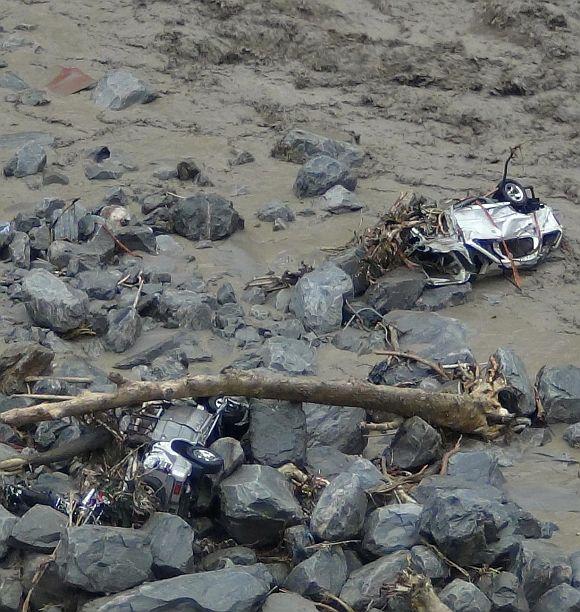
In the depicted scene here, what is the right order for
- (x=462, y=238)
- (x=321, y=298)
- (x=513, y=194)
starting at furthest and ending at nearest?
(x=513, y=194), (x=462, y=238), (x=321, y=298)

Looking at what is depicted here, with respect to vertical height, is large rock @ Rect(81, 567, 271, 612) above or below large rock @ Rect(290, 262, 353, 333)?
above

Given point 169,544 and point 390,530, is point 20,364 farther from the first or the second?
point 390,530

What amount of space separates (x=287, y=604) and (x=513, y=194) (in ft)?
9.74

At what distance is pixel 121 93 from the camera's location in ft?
23.6

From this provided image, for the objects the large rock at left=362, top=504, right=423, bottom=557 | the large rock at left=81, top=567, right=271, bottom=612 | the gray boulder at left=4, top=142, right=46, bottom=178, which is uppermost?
the large rock at left=81, top=567, right=271, bottom=612

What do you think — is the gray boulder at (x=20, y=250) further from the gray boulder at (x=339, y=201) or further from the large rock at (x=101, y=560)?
the large rock at (x=101, y=560)

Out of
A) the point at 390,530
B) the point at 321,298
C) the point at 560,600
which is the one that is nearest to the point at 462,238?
the point at 321,298

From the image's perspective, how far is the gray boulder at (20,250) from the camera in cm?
536

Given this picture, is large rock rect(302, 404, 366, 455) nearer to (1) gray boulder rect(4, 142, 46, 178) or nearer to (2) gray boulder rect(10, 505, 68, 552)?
(2) gray boulder rect(10, 505, 68, 552)

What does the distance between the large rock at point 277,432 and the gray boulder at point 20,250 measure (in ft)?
6.54

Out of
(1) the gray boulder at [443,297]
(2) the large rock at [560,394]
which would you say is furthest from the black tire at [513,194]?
(2) the large rock at [560,394]

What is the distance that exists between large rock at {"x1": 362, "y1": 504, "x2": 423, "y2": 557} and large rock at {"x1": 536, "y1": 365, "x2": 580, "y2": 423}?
40.9 inches

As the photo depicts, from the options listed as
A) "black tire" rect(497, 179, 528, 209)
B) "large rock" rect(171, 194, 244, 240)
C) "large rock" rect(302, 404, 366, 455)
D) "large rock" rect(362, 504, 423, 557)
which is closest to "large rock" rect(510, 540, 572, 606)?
"large rock" rect(362, 504, 423, 557)

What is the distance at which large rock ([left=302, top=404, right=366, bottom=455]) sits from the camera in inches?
157
